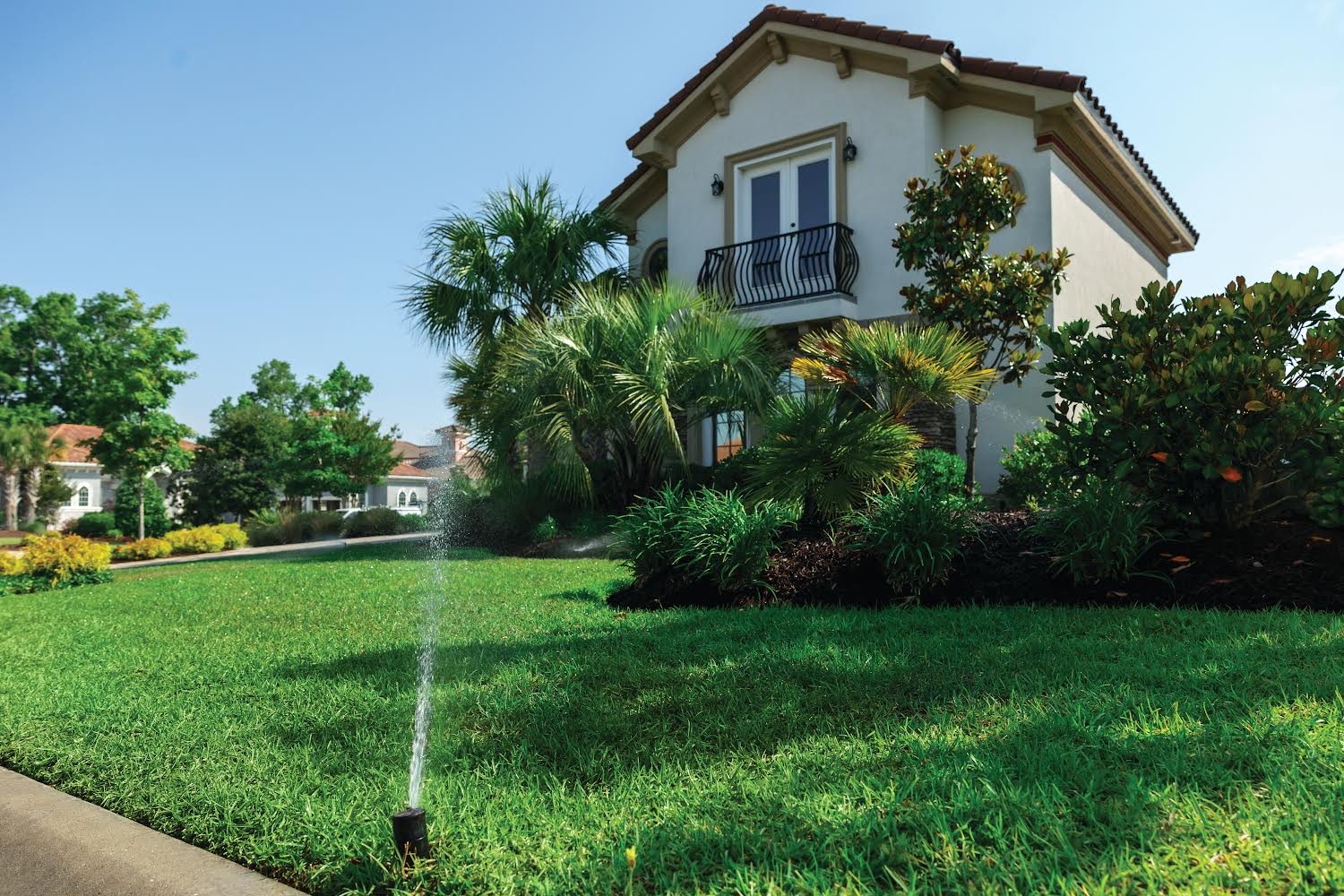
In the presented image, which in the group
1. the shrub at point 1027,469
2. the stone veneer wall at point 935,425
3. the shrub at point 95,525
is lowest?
the shrub at point 95,525

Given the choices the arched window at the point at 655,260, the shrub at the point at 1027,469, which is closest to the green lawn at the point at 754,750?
the shrub at the point at 1027,469

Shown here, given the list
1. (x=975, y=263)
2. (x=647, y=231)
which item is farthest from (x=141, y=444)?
(x=975, y=263)

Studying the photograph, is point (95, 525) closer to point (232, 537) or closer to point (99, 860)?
point (232, 537)

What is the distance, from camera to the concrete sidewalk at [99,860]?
2.59 metres

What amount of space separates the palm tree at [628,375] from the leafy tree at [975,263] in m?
2.69

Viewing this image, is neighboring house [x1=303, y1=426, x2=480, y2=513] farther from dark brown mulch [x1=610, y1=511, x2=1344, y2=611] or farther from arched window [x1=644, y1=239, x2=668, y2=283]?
dark brown mulch [x1=610, y1=511, x2=1344, y2=611]

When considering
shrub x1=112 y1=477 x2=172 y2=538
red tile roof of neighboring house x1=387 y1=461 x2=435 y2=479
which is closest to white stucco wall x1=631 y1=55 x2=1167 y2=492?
shrub x1=112 y1=477 x2=172 y2=538

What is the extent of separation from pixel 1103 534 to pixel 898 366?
7.74ft

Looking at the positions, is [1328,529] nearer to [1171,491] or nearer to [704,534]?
[1171,491]

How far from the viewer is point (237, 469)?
3534 centimetres

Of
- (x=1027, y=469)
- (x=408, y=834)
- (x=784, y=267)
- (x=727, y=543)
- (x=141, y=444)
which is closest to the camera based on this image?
(x=408, y=834)

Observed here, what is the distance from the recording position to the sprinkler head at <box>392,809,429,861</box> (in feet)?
8.07

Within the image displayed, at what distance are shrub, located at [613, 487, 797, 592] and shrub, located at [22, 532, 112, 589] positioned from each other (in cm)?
897

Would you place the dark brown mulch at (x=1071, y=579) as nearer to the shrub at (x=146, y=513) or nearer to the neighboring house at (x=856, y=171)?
the neighboring house at (x=856, y=171)
